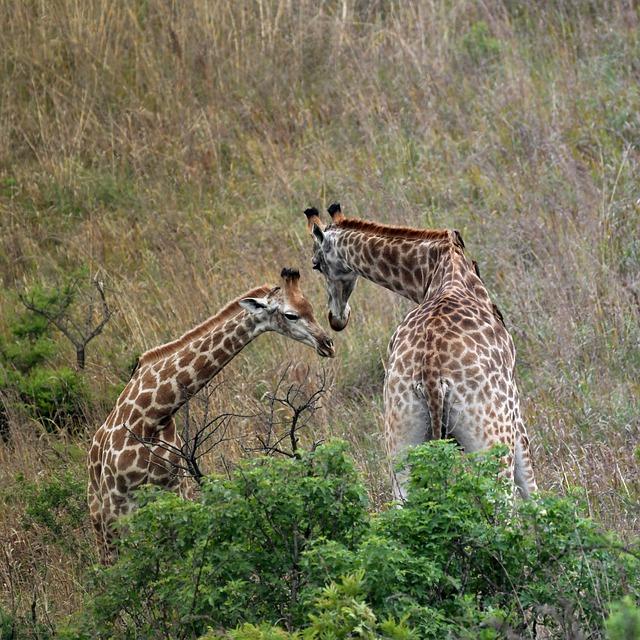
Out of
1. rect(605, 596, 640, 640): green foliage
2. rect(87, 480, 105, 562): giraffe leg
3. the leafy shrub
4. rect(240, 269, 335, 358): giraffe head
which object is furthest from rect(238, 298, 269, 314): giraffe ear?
rect(605, 596, 640, 640): green foliage

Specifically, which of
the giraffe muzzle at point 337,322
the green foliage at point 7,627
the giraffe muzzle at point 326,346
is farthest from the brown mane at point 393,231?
the green foliage at point 7,627

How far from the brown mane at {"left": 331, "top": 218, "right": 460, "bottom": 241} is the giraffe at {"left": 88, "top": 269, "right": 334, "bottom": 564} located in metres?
0.76

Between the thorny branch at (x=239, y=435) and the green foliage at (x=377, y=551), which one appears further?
the thorny branch at (x=239, y=435)

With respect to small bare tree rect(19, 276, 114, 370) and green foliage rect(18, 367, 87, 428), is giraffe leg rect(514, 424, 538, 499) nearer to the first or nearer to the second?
green foliage rect(18, 367, 87, 428)

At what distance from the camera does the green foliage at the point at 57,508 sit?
25.1ft

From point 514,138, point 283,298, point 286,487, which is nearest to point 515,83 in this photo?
point 514,138

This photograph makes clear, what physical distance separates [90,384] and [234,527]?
15.5ft

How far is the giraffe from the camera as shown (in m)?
6.85

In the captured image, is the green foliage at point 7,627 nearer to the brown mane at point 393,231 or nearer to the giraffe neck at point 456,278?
the giraffe neck at point 456,278

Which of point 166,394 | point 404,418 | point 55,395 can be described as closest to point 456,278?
point 404,418

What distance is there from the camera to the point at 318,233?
841cm

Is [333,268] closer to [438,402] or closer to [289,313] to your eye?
[289,313]

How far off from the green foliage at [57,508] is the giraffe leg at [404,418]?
7.66 ft

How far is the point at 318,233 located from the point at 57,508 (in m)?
2.44
